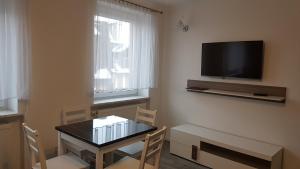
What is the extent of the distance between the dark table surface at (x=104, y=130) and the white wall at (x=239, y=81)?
1513 mm

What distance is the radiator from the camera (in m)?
2.46

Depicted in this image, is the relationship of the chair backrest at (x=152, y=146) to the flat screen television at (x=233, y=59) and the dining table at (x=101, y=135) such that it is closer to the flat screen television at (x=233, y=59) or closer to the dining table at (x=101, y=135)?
the dining table at (x=101, y=135)

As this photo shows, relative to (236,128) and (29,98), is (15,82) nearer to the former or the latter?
(29,98)

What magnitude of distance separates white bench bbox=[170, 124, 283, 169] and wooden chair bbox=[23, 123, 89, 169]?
1.70 metres

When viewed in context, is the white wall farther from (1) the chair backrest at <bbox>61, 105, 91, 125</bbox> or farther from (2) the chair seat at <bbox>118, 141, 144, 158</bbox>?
(1) the chair backrest at <bbox>61, 105, 91, 125</bbox>

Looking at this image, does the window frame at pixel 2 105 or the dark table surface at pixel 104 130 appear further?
the window frame at pixel 2 105

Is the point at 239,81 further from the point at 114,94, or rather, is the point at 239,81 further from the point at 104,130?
the point at 104,130

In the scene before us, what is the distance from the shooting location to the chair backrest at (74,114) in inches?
111

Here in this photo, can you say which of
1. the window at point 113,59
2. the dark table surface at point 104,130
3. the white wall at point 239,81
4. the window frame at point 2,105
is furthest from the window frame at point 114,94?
the window frame at point 2,105

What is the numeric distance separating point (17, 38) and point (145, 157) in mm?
1714

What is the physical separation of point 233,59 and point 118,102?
1757 mm

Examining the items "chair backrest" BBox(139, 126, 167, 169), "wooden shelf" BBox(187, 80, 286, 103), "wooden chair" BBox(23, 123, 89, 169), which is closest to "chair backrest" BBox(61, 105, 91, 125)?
"wooden chair" BBox(23, 123, 89, 169)

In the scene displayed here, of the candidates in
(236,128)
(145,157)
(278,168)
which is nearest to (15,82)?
(145,157)

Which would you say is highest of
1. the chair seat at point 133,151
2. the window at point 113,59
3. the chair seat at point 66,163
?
the window at point 113,59
